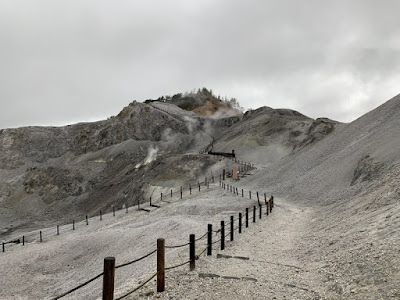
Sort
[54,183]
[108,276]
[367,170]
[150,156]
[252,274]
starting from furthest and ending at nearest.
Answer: [150,156] < [54,183] < [367,170] < [252,274] < [108,276]

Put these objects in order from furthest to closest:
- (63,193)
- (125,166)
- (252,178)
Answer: (125,166)
(63,193)
(252,178)

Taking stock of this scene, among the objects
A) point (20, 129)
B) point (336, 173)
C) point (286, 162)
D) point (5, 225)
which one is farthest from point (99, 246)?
point (20, 129)

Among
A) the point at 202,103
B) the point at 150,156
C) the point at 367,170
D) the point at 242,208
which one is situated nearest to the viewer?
the point at 242,208

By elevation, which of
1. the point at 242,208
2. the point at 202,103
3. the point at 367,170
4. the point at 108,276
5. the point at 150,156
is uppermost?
the point at 202,103

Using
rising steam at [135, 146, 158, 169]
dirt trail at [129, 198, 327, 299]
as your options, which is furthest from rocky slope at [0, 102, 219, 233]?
dirt trail at [129, 198, 327, 299]

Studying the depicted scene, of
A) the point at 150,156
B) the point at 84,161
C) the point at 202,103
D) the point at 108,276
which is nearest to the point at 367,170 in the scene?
the point at 108,276

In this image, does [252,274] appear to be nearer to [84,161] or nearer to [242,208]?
[242,208]

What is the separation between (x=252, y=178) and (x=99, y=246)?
25.0 m

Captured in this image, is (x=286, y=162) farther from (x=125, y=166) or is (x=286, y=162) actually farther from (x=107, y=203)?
(x=125, y=166)

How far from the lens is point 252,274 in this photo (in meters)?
8.97

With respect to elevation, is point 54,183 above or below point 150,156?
below

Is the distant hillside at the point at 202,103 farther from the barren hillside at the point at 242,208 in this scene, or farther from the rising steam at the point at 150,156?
the rising steam at the point at 150,156

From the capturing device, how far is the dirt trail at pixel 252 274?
25.1 ft

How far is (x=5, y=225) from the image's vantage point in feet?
166
